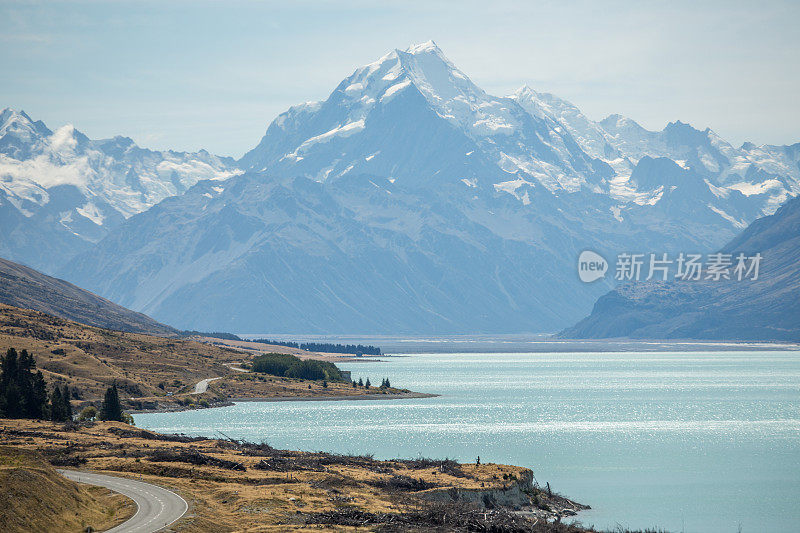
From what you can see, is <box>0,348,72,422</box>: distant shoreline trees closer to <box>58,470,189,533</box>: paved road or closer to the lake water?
the lake water

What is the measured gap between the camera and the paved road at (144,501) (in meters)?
57.5

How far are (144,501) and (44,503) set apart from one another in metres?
9.81

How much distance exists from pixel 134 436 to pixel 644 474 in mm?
53833

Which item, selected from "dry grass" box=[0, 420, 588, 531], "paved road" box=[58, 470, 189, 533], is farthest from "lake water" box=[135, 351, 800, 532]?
"paved road" box=[58, 470, 189, 533]

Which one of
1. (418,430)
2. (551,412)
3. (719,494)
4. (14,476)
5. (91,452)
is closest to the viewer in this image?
(14,476)

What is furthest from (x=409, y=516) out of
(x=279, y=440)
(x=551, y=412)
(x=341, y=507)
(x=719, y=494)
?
(x=551, y=412)

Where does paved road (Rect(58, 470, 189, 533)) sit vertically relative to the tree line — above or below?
below

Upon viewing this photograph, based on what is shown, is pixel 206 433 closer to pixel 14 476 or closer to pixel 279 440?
pixel 279 440

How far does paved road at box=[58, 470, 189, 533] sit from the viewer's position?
57.5 metres

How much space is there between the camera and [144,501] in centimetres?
6538

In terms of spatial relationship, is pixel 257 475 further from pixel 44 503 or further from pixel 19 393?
pixel 19 393

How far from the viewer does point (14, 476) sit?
185 feet

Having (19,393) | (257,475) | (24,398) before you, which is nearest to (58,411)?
(24,398)

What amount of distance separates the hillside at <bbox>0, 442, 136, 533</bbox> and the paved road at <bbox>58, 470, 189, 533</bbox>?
108cm
